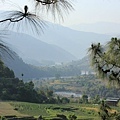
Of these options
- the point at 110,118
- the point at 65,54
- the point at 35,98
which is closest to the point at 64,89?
the point at 35,98

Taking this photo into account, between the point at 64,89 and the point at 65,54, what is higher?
the point at 65,54

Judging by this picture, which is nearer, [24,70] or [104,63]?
[104,63]

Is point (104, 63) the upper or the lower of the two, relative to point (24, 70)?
lower

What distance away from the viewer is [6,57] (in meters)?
1.35

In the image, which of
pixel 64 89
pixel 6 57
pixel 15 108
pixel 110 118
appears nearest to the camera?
pixel 6 57

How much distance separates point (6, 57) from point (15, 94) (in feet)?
99.9

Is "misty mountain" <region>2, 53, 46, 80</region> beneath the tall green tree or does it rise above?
above

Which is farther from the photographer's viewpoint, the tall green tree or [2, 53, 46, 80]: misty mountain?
[2, 53, 46, 80]: misty mountain

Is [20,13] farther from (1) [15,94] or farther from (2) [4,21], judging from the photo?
(1) [15,94]

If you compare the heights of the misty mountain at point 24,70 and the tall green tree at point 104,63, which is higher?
the misty mountain at point 24,70

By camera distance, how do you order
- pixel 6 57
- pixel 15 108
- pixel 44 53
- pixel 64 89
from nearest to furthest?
pixel 6 57 → pixel 15 108 → pixel 64 89 → pixel 44 53

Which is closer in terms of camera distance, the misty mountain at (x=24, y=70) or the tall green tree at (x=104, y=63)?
the tall green tree at (x=104, y=63)

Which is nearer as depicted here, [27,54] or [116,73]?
[116,73]

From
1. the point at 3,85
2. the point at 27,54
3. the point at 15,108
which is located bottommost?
the point at 15,108
